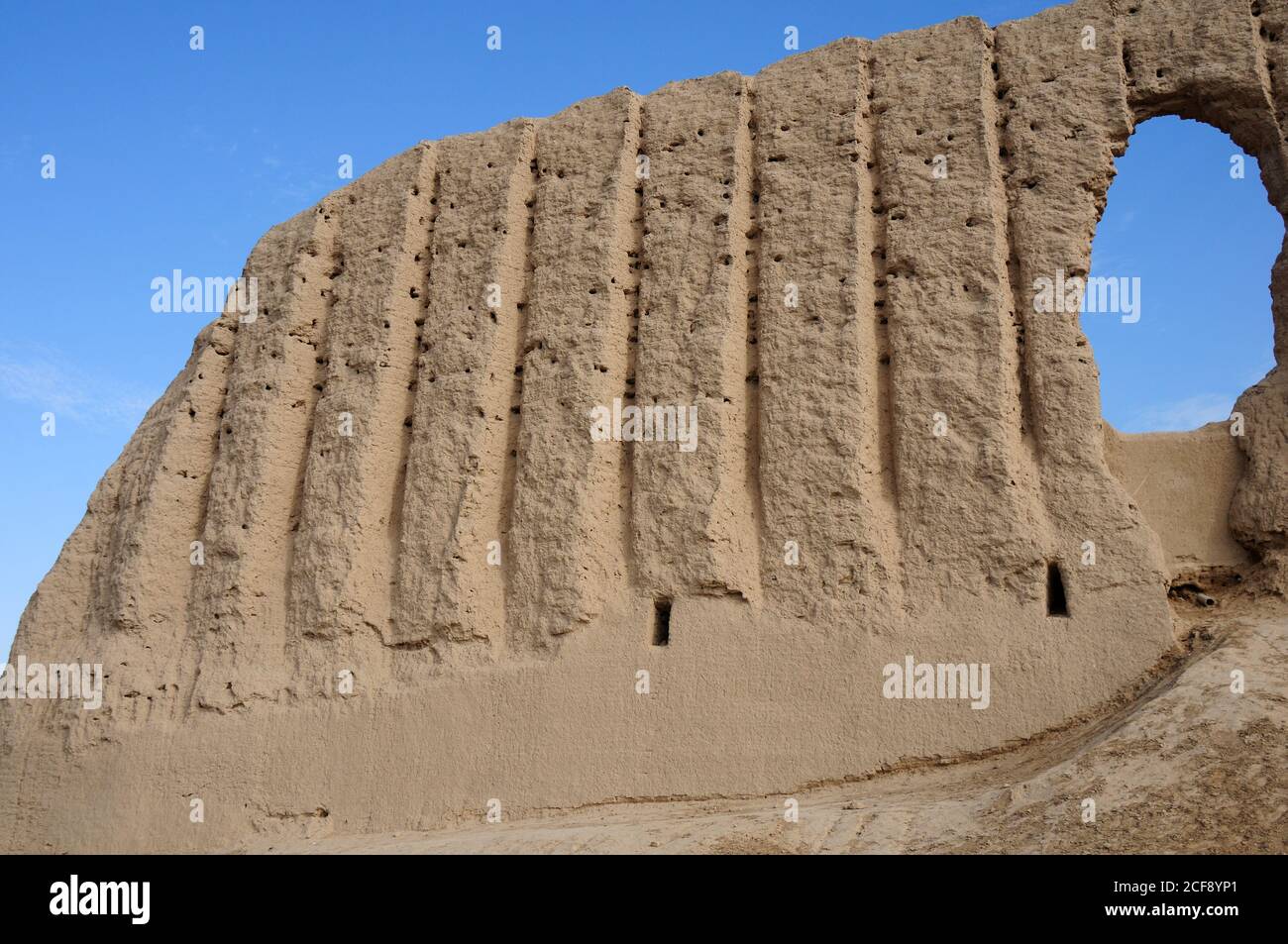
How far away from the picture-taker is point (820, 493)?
7938mm

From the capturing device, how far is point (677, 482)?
8.20 m

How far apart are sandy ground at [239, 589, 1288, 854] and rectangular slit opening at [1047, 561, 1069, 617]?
2.16 feet

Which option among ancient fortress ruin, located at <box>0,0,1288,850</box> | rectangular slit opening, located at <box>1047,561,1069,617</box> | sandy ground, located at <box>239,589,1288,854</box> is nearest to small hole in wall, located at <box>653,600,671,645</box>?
ancient fortress ruin, located at <box>0,0,1288,850</box>

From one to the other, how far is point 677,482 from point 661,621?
0.94 meters

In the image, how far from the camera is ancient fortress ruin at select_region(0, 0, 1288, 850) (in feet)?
24.7

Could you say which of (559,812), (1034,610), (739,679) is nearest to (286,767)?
(559,812)

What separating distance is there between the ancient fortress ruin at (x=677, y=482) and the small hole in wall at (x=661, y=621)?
22mm

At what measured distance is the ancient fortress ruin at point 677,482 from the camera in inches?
297

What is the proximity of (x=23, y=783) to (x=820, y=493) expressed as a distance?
20.1 ft

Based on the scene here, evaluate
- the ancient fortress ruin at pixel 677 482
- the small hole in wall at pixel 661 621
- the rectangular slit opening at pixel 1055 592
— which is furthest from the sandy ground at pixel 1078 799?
the small hole in wall at pixel 661 621

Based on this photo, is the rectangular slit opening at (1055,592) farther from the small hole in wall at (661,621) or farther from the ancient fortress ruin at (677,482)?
the small hole in wall at (661,621)

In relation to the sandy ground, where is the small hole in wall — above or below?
above

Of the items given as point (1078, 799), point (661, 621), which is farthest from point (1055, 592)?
point (661, 621)

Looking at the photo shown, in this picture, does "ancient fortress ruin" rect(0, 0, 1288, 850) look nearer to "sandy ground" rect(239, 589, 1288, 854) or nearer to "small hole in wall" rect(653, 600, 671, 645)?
"small hole in wall" rect(653, 600, 671, 645)
